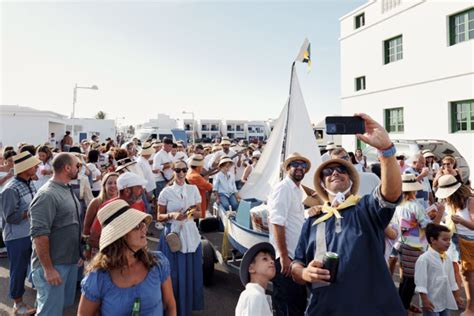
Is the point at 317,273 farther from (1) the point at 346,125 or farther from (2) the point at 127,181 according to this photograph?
(2) the point at 127,181

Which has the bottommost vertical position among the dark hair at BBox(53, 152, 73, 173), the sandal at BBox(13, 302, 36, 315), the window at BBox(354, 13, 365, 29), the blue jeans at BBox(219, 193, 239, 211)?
the sandal at BBox(13, 302, 36, 315)

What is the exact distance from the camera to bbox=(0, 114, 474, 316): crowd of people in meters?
2.00

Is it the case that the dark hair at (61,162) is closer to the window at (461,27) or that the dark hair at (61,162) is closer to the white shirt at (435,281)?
the white shirt at (435,281)

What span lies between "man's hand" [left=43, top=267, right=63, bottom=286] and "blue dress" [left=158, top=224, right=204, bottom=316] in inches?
50.0

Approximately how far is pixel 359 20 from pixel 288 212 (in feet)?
67.5

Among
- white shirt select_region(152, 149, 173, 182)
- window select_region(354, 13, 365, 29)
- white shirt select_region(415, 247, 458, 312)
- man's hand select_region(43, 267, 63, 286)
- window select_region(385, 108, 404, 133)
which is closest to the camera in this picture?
man's hand select_region(43, 267, 63, 286)

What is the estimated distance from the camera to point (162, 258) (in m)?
2.35

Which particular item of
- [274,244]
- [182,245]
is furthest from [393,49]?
[182,245]

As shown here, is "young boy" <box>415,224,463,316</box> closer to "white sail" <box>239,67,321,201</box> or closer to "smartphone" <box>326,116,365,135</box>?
"smartphone" <box>326,116,365,135</box>

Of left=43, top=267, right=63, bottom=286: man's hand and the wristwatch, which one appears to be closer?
the wristwatch

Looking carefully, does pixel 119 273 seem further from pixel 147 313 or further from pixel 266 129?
pixel 266 129

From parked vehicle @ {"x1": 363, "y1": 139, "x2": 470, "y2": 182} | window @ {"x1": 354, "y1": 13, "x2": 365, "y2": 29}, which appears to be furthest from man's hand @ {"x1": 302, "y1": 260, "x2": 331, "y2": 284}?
window @ {"x1": 354, "y1": 13, "x2": 365, "y2": 29}

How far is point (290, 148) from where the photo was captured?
611 centimetres

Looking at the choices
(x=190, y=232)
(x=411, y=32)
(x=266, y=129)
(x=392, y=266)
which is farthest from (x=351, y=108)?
(x=266, y=129)
